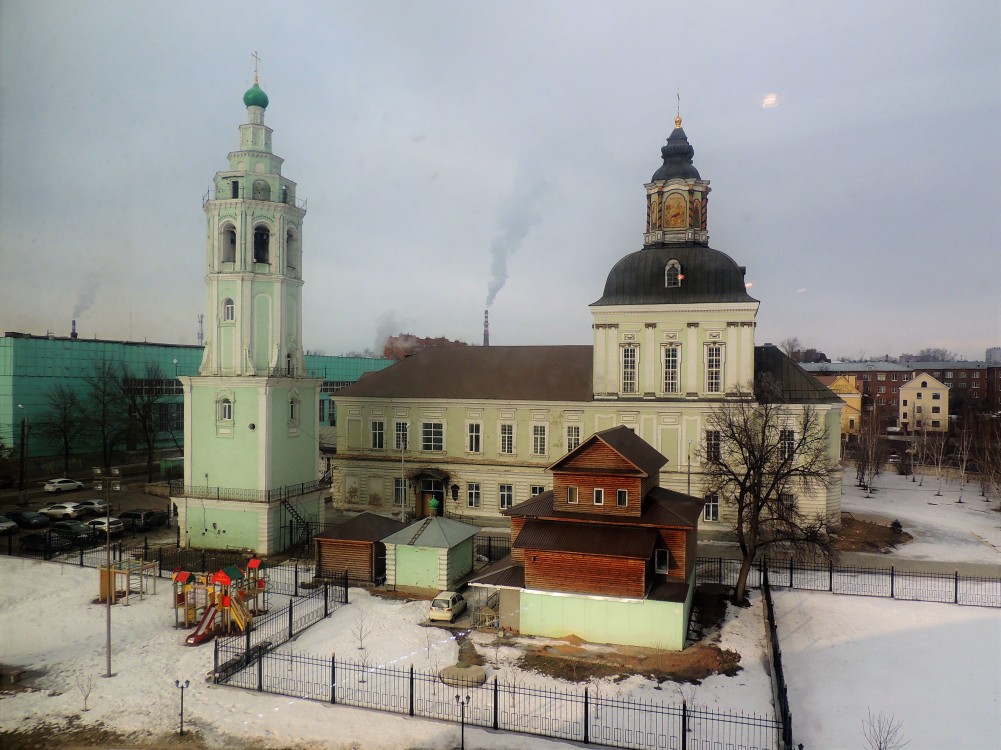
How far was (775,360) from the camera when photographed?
112 ft

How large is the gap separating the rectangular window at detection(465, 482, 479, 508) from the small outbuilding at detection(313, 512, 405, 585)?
440 inches

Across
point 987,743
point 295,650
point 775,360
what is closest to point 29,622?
point 295,650

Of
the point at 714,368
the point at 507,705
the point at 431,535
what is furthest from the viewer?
the point at 714,368

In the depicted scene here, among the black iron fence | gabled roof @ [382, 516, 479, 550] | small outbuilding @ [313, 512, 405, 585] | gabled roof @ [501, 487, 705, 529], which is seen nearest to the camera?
gabled roof @ [501, 487, 705, 529]

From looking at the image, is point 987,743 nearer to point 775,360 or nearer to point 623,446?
point 623,446

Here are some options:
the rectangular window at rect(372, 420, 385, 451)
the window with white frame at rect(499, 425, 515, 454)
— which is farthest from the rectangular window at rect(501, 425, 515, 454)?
the rectangular window at rect(372, 420, 385, 451)

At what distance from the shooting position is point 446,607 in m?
20.1

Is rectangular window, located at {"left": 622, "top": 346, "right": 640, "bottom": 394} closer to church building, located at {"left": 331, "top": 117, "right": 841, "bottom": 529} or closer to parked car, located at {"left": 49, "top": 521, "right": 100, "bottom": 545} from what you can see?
church building, located at {"left": 331, "top": 117, "right": 841, "bottom": 529}

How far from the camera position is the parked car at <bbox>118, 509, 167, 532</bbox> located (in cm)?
3183

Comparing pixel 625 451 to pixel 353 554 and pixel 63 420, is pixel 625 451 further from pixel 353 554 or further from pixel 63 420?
pixel 63 420

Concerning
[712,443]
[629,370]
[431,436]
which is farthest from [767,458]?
[431,436]

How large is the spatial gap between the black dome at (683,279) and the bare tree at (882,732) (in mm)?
21085

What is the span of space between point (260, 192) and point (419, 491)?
56.7 feet

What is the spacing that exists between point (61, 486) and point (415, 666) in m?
33.4
